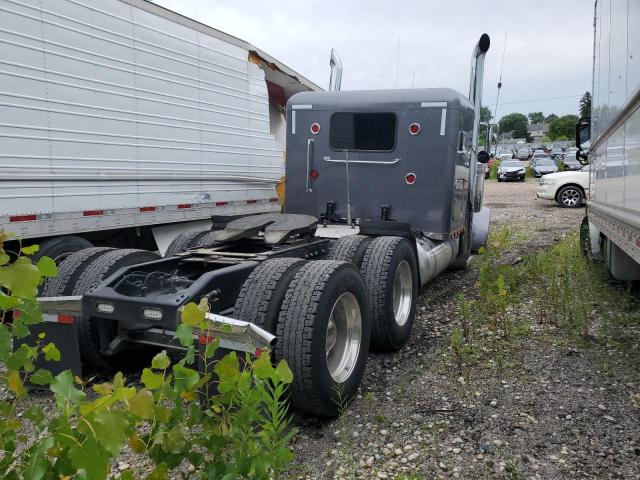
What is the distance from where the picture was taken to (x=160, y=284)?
372 cm

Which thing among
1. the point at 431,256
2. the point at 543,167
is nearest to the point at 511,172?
the point at 543,167

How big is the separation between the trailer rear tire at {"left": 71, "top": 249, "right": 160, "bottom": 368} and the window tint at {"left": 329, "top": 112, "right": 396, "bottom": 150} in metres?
2.78

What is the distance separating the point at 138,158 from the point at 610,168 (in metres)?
4.90

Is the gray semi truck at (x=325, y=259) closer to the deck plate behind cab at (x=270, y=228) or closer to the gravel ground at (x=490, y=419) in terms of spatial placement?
the deck plate behind cab at (x=270, y=228)

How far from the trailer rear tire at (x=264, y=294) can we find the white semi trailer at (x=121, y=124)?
2779mm

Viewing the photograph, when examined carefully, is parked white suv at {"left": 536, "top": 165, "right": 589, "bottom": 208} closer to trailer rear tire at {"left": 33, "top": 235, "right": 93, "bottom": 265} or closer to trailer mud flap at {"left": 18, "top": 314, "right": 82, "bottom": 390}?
trailer rear tire at {"left": 33, "top": 235, "right": 93, "bottom": 265}

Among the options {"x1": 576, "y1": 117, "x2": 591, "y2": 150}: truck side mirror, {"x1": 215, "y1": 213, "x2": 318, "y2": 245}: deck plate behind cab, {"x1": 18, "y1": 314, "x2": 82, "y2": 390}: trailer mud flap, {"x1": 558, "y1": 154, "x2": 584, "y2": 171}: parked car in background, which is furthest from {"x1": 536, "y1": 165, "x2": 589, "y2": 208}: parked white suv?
{"x1": 18, "y1": 314, "x2": 82, "y2": 390}: trailer mud flap

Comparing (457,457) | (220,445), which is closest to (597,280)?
(457,457)

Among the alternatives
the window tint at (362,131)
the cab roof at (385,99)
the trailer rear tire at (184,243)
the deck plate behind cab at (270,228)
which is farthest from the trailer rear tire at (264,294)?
the cab roof at (385,99)

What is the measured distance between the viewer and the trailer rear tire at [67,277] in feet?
12.5

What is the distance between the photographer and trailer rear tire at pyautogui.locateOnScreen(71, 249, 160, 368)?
3580 millimetres

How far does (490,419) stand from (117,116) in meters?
4.86

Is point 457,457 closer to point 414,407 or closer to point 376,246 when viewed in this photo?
point 414,407

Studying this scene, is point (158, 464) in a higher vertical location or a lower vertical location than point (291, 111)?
lower
